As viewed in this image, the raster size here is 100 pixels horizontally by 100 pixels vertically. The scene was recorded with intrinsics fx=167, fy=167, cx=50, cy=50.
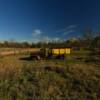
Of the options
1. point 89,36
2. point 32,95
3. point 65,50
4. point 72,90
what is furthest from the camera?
point 89,36

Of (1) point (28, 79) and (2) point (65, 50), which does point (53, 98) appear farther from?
(2) point (65, 50)

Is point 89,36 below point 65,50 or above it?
above

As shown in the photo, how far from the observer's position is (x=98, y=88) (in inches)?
316

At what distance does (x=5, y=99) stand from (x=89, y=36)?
5498 cm

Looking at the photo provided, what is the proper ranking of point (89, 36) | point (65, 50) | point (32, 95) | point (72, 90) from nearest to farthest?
point (32, 95) < point (72, 90) < point (65, 50) < point (89, 36)

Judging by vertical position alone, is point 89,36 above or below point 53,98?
above

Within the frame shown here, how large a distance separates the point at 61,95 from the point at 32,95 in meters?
1.28

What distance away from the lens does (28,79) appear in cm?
957

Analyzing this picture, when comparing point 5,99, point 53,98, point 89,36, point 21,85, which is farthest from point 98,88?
point 89,36

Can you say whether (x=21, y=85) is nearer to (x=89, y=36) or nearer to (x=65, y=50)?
(x=65, y=50)

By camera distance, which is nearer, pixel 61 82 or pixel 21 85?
pixel 21 85

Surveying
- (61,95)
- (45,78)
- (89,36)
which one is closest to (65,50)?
(45,78)

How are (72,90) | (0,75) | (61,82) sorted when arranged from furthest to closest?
(0,75) → (61,82) → (72,90)

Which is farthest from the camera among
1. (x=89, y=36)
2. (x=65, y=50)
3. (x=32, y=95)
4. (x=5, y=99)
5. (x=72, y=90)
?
(x=89, y=36)
